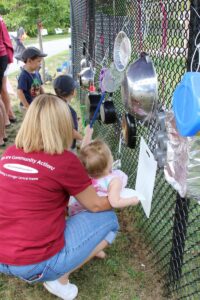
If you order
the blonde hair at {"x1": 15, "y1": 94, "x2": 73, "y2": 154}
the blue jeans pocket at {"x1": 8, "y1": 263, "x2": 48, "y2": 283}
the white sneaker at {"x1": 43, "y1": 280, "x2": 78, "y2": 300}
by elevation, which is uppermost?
the blonde hair at {"x1": 15, "y1": 94, "x2": 73, "y2": 154}

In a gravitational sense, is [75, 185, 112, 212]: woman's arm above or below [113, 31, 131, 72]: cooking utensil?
below

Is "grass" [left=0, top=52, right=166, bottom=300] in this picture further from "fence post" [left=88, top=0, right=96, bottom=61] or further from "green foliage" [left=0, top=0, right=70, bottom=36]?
"green foliage" [left=0, top=0, right=70, bottom=36]

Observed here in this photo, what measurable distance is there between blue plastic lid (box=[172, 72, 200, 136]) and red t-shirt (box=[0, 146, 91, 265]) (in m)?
0.81

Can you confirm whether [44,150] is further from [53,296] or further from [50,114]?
[53,296]

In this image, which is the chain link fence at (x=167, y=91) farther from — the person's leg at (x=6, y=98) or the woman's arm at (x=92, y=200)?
the person's leg at (x=6, y=98)

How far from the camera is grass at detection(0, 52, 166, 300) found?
2221mm

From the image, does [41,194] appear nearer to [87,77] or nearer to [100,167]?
[100,167]

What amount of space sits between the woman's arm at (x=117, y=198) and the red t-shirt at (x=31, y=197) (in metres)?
0.24

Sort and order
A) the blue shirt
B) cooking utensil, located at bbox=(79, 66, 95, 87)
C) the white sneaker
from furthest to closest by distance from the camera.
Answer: the blue shirt < cooking utensil, located at bbox=(79, 66, 95, 87) < the white sneaker

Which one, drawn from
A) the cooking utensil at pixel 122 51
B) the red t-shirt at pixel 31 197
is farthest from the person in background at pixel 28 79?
the red t-shirt at pixel 31 197

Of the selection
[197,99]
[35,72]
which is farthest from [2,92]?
[197,99]

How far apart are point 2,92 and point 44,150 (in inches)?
139

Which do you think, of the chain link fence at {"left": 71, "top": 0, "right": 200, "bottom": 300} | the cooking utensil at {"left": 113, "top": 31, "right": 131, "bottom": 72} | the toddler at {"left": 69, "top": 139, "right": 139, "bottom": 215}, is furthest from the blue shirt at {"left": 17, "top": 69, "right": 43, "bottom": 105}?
the toddler at {"left": 69, "top": 139, "right": 139, "bottom": 215}

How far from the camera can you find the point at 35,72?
445cm
